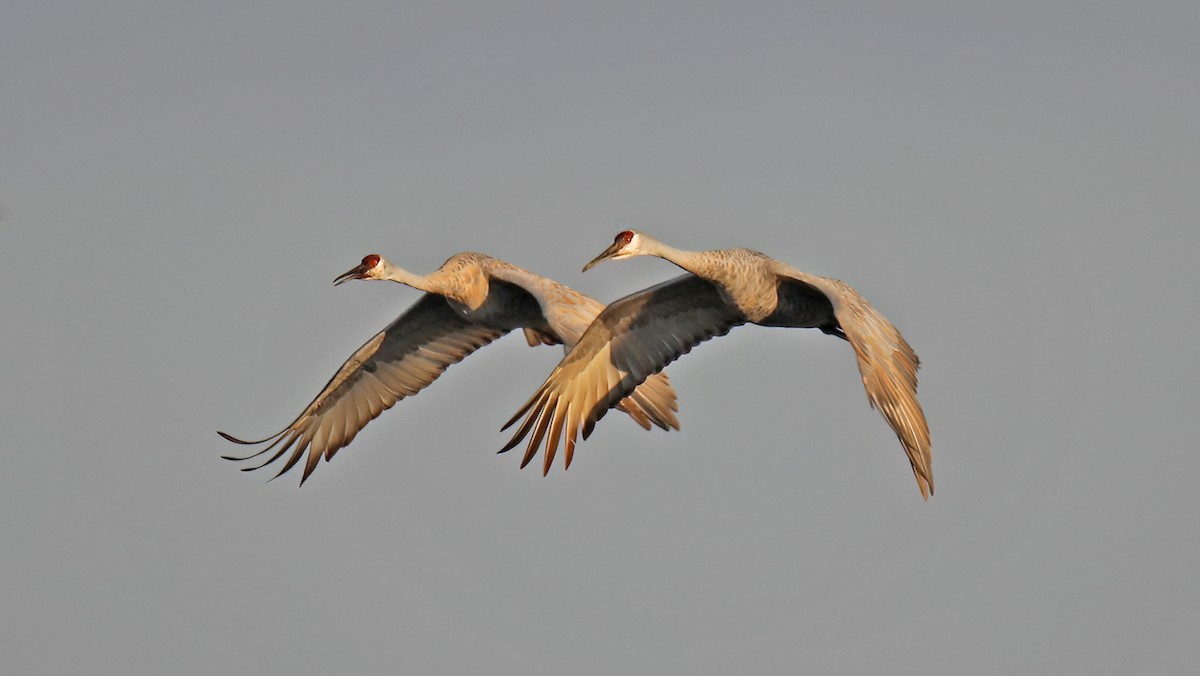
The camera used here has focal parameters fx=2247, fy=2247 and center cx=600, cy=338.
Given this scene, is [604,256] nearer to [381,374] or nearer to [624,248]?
[624,248]

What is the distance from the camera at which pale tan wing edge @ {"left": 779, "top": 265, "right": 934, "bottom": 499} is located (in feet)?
63.9

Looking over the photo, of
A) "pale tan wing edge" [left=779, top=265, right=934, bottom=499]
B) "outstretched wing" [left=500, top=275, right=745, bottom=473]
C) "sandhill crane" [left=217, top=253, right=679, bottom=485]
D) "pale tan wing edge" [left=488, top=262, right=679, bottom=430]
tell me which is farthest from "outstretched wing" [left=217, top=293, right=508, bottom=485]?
"pale tan wing edge" [left=779, top=265, right=934, bottom=499]

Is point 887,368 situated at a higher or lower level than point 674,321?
lower

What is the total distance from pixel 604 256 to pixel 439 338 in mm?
4804

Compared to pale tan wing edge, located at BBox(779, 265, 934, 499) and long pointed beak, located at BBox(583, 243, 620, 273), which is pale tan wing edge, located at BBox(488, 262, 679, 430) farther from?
pale tan wing edge, located at BBox(779, 265, 934, 499)

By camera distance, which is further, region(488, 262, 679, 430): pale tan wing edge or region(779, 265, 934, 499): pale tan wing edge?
region(488, 262, 679, 430): pale tan wing edge

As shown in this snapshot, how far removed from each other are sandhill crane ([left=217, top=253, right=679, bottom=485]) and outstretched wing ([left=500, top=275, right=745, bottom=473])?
1138 millimetres

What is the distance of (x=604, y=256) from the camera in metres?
21.1

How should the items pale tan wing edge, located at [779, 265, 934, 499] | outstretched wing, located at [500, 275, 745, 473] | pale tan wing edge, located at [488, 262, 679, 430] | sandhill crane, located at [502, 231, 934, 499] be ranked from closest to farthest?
1. pale tan wing edge, located at [779, 265, 934, 499]
2. sandhill crane, located at [502, 231, 934, 499]
3. outstretched wing, located at [500, 275, 745, 473]
4. pale tan wing edge, located at [488, 262, 679, 430]

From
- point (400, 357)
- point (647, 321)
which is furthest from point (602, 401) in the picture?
point (400, 357)

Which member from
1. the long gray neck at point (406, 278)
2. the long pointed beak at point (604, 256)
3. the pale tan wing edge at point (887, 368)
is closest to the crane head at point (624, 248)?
the long pointed beak at point (604, 256)

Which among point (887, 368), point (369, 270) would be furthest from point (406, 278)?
point (887, 368)

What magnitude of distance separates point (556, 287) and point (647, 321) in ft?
5.41

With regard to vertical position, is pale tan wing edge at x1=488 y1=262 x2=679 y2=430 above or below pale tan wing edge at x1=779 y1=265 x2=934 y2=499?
above
